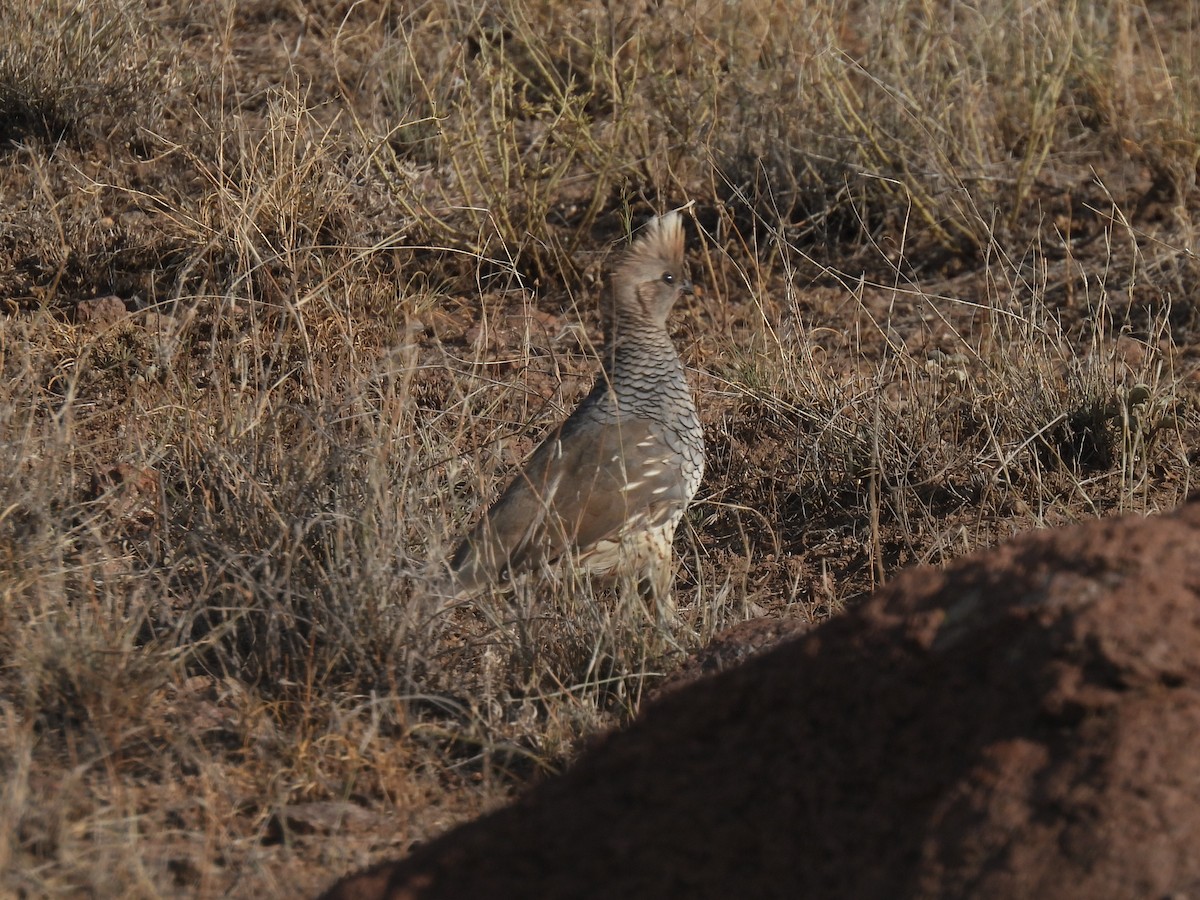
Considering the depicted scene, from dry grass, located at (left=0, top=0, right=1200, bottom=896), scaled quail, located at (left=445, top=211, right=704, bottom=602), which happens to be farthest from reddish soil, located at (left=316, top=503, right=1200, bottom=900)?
scaled quail, located at (left=445, top=211, right=704, bottom=602)

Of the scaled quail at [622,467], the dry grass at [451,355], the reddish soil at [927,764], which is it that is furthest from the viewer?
the scaled quail at [622,467]

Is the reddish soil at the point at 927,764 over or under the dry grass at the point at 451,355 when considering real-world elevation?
over

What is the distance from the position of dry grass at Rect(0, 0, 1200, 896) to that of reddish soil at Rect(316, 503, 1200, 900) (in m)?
0.81

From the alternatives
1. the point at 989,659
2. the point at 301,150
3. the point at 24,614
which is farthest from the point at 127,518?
the point at 989,659

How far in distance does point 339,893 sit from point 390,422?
2.03 metres

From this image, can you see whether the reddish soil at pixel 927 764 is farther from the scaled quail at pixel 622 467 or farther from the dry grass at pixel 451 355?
the scaled quail at pixel 622 467

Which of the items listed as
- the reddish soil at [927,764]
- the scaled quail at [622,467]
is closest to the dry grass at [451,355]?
the scaled quail at [622,467]

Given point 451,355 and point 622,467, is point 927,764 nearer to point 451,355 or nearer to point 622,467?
point 622,467

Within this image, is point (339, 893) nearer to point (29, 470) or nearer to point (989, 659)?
point (989, 659)

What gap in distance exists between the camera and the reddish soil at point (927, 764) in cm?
206

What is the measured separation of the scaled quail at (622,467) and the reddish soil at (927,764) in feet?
5.57

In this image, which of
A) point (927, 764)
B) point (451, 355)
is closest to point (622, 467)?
point (451, 355)

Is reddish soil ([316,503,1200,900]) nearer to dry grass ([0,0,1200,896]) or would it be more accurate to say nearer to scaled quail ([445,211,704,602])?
dry grass ([0,0,1200,896])

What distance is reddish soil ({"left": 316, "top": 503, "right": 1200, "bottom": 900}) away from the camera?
6.77ft
